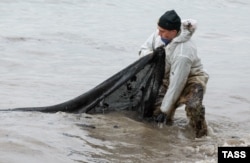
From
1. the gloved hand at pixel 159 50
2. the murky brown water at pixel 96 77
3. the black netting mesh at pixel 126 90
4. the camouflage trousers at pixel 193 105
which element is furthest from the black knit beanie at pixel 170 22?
the murky brown water at pixel 96 77

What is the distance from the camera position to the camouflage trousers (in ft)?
22.8

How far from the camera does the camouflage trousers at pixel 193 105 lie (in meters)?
6.96

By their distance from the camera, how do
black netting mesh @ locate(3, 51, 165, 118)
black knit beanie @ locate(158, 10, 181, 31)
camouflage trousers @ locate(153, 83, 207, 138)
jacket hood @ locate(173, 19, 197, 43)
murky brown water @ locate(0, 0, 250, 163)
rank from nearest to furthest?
murky brown water @ locate(0, 0, 250, 163), black knit beanie @ locate(158, 10, 181, 31), jacket hood @ locate(173, 19, 197, 43), camouflage trousers @ locate(153, 83, 207, 138), black netting mesh @ locate(3, 51, 165, 118)

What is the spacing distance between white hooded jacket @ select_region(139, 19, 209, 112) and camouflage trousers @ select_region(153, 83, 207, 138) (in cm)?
8

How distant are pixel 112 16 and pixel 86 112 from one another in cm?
1274

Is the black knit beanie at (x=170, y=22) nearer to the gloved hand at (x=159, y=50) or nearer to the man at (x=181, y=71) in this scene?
the man at (x=181, y=71)

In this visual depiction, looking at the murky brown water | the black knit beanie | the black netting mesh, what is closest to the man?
the black knit beanie

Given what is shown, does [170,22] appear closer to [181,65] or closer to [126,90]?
[181,65]

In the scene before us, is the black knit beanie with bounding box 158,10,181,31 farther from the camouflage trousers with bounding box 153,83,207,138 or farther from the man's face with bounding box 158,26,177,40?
the camouflage trousers with bounding box 153,83,207,138

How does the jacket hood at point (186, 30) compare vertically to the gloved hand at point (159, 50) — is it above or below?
above

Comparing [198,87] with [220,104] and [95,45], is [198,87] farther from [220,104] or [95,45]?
[95,45]

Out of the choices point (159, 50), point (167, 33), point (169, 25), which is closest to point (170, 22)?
point (169, 25)

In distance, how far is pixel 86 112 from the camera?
7.26 m

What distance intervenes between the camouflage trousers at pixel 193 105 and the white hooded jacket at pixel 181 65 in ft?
0.27
